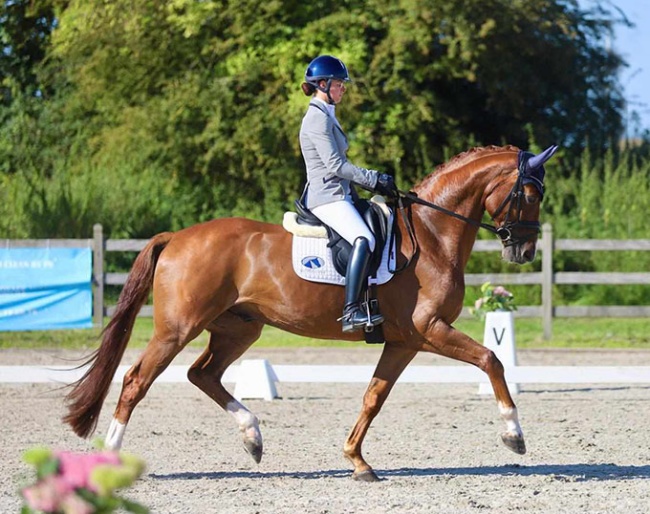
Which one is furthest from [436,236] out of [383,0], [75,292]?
[383,0]

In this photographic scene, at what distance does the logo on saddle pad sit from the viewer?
6094 mm

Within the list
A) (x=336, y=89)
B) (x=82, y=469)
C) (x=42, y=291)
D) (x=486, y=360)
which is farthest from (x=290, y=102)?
(x=82, y=469)

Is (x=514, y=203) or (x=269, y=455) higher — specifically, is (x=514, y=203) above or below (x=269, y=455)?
above

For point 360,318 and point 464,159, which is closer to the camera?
point 360,318

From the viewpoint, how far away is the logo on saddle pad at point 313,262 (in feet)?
20.0

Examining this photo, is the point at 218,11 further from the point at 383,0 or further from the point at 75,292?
the point at 75,292

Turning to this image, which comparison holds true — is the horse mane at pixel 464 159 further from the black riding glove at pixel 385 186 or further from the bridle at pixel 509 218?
the black riding glove at pixel 385 186

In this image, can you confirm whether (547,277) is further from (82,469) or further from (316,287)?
(82,469)

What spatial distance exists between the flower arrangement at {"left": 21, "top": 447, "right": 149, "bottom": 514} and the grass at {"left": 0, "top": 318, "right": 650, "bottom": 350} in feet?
38.9

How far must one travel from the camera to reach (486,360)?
19.0 feet

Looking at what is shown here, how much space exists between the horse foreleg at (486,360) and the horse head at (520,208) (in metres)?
0.63

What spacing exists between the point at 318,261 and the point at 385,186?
58 centimetres

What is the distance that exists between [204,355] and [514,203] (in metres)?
2.10

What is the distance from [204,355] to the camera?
21.5 ft
